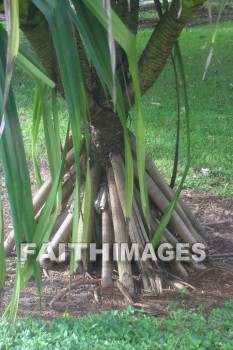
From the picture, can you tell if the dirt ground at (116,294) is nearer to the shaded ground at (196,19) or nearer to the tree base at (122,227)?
the tree base at (122,227)

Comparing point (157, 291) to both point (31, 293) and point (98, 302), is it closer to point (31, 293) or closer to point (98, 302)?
point (98, 302)

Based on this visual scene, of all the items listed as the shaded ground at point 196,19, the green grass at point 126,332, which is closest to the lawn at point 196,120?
the green grass at point 126,332

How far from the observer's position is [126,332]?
3248 mm

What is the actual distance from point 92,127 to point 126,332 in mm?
1289

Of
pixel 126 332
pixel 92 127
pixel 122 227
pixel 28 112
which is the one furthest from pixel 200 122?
pixel 126 332

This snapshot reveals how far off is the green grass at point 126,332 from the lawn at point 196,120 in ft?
7.33

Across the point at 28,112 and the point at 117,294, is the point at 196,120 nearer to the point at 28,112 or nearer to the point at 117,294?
the point at 28,112

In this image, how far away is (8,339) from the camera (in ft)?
10.3

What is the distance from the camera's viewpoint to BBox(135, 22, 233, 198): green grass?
19.8ft

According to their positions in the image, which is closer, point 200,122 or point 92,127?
point 92,127

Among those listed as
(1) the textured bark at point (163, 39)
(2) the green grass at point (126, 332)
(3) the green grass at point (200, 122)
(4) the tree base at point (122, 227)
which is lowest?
(2) the green grass at point (126, 332)

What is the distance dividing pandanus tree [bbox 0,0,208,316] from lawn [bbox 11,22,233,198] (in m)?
1.62

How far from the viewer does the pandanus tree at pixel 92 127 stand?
2145mm

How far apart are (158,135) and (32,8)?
13.9ft
